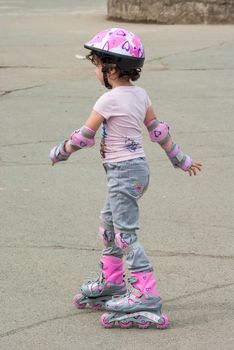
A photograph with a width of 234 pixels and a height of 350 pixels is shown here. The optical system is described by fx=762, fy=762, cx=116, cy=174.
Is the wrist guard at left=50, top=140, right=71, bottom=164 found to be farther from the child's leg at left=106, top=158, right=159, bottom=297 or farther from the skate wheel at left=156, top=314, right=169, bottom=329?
the skate wheel at left=156, top=314, right=169, bottom=329

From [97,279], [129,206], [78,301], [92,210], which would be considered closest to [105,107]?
[129,206]

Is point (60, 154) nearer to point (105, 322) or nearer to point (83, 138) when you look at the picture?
point (83, 138)

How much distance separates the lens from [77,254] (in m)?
4.97

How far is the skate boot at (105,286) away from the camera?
4.22 metres

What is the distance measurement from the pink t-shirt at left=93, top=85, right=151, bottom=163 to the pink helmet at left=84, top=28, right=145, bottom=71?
0.16 meters

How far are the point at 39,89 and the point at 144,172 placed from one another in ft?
21.5

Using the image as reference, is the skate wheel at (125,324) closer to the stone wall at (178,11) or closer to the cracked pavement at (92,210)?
the cracked pavement at (92,210)

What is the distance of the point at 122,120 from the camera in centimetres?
394

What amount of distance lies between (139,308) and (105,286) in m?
0.30

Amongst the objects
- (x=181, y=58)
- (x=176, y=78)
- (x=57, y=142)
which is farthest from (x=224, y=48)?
(x=57, y=142)

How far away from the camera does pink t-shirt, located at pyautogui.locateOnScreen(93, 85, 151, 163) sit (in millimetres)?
3906

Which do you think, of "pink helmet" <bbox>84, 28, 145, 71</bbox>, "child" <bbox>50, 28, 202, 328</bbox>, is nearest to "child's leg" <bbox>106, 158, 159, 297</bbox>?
"child" <bbox>50, 28, 202, 328</bbox>

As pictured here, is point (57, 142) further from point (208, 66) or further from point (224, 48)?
point (224, 48)

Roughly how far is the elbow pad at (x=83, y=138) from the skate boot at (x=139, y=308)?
2.39 feet
